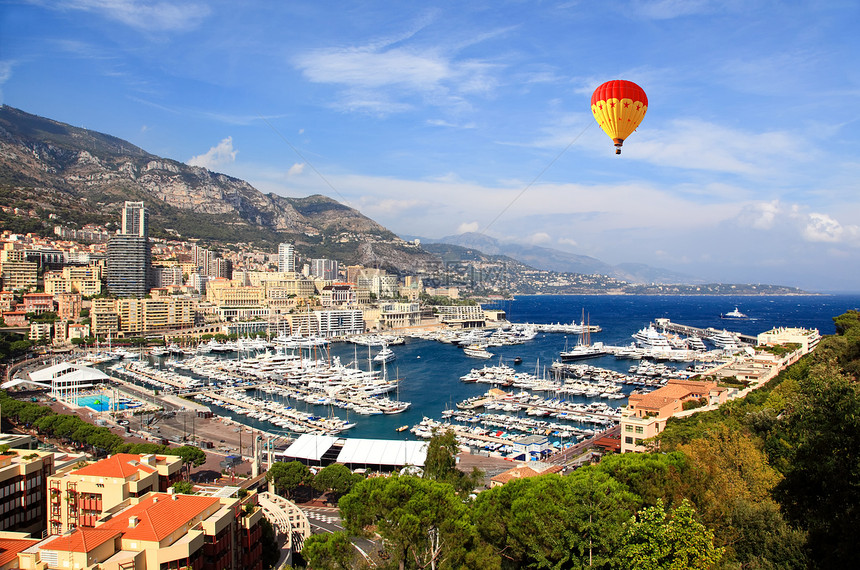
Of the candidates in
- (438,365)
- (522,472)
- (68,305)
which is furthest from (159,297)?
(522,472)

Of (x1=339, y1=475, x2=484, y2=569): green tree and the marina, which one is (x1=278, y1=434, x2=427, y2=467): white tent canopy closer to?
the marina

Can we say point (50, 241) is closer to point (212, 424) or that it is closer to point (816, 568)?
point (212, 424)

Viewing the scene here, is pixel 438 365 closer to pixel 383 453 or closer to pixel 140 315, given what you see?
pixel 383 453

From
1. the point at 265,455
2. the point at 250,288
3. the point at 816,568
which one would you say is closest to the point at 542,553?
the point at 816,568

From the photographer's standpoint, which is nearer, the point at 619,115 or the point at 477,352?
the point at 619,115

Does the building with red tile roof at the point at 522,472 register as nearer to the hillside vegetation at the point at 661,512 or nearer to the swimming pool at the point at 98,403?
the hillside vegetation at the point at 661,512

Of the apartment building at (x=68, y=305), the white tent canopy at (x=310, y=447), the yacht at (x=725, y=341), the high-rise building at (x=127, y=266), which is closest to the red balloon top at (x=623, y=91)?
the white tent canopy at (x=310, y=447)
